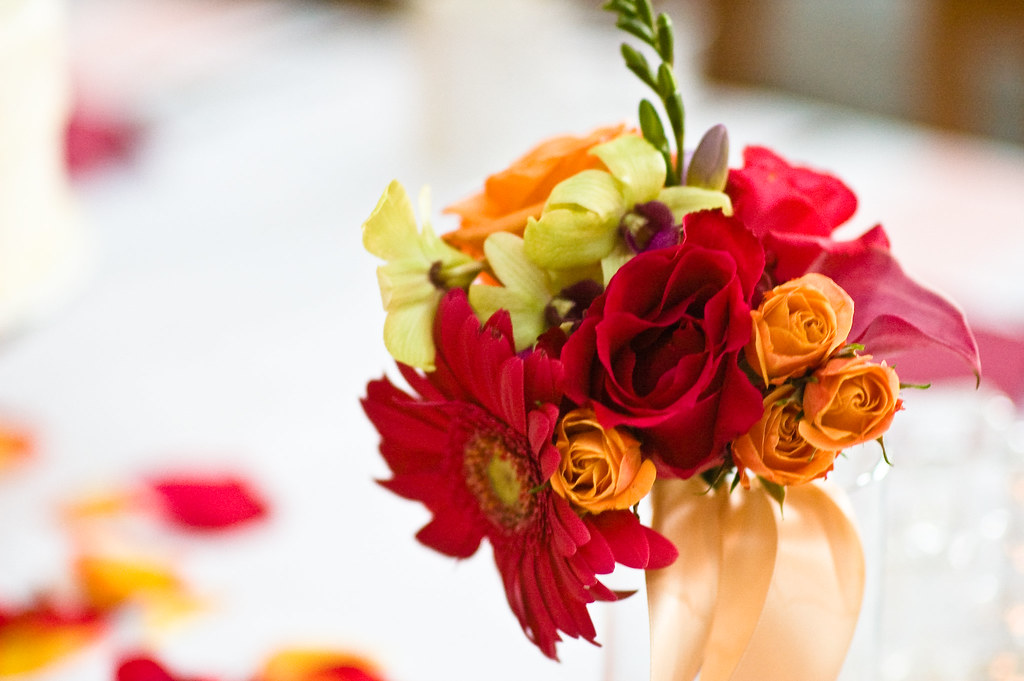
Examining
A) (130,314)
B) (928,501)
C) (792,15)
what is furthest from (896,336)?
(792,15)

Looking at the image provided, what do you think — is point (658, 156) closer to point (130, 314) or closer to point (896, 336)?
point (896, 336)

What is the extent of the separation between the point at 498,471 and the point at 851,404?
0.12 m

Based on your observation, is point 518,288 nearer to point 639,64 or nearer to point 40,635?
point 639,64

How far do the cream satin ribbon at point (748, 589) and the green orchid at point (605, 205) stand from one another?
92mm

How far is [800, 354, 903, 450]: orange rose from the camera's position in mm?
315

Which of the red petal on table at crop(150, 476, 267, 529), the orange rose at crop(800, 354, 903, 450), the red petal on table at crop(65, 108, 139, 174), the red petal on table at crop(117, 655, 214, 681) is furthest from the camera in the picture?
the red petal on table at crop(65, 108, 139, 174)

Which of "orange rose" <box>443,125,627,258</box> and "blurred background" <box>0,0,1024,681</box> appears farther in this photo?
"blurred background" <box>0,0,1024,681</box>

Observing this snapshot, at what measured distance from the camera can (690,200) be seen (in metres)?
0.36

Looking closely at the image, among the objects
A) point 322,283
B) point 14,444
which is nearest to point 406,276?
point 14,444

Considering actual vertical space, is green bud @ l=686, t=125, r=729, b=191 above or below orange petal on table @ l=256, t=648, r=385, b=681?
above

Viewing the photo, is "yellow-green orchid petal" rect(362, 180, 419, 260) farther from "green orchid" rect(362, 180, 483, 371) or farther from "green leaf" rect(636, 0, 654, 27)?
"green leaf" rect(636, 0, 654, 27)

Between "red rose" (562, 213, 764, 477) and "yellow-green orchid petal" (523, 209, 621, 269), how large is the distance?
0.08 feet

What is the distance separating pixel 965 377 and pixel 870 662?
14.4 inches

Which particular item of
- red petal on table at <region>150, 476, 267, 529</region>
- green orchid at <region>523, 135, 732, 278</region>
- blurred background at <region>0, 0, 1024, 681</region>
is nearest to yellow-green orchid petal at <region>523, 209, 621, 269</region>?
green orchid at <region>523, 135, 732, 278</region>
